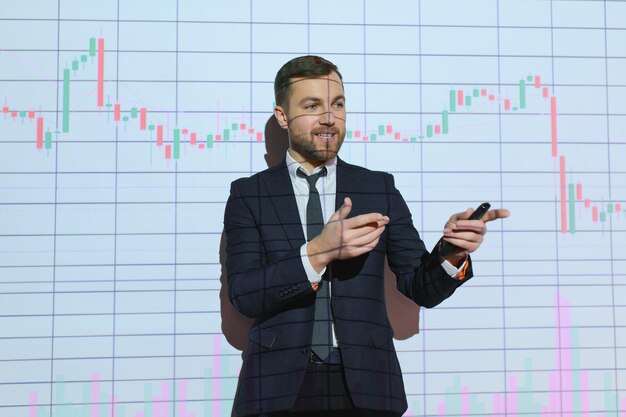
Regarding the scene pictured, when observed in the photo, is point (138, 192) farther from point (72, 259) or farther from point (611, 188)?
point (611, 188)

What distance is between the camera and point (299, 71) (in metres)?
1.79

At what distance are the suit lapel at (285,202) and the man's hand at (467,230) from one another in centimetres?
37

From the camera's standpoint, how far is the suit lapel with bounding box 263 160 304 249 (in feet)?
5.57

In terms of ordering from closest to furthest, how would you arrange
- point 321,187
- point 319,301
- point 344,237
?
point 344,237, point 319,301, point 321,187

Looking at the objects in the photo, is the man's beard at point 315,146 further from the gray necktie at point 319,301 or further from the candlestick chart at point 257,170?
the candlestick chart at point 257,170

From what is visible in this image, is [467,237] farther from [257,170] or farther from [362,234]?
[257,170]

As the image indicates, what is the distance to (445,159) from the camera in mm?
2293

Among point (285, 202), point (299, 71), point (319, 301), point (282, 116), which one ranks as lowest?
point (319, 301)

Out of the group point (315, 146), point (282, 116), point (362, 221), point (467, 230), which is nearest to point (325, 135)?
point (315, 146)

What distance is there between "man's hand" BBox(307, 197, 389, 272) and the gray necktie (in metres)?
0.17

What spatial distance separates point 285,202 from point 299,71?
0.35 meters

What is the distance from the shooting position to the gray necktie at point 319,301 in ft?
5.43

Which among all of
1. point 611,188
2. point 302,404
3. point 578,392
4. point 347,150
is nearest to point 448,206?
point 347,150

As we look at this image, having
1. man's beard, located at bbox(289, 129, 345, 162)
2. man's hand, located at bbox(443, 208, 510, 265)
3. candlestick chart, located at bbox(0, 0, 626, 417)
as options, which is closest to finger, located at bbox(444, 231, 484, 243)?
man's hand, located at bbox(443, 208, 510, 265)
